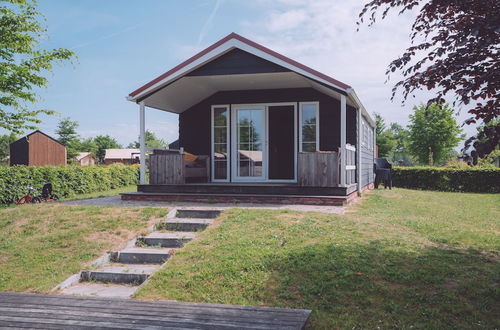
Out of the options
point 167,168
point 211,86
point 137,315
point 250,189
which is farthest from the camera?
point 211,86

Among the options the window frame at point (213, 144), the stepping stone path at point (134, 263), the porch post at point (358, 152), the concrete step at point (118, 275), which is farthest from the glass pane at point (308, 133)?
the concrete step at point (118, 275)

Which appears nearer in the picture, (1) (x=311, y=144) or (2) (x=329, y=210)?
(2) (x=329, y=210)

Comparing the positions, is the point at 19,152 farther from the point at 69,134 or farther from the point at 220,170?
the point at 220,170

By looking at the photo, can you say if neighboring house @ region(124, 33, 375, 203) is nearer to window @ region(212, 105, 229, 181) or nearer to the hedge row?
window @ region(212, 105, 229, 181)

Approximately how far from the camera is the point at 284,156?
11930 mm

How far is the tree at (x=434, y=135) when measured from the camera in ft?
109

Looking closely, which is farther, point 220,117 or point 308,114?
point 220,117

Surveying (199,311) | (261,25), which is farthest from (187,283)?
(261,25)

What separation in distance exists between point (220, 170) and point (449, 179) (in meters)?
11.3

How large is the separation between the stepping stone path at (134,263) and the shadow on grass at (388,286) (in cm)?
175

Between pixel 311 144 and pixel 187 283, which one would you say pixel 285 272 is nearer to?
pixel 187 283

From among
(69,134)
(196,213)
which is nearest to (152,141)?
(69,134)

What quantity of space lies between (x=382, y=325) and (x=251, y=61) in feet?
23.9

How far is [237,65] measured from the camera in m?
9.78
